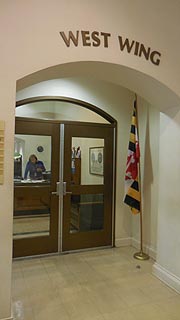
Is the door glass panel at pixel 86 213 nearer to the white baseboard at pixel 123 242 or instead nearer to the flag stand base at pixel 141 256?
the white baseboard at pixel 123 242

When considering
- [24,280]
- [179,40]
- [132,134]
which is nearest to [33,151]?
[132,134]

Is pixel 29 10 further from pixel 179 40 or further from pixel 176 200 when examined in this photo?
pixel 176 200

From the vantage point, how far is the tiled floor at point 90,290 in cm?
267

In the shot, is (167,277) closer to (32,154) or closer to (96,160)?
(96,160)

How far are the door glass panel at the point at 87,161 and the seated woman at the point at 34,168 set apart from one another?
0.51 metres

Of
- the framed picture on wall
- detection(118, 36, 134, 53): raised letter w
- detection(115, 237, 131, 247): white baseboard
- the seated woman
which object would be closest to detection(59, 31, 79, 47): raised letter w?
detection(118, 36, 134, 53): raised letter w

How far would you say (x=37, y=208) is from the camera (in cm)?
418

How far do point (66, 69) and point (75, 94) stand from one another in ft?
5.17

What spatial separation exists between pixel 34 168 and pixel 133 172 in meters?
1.53

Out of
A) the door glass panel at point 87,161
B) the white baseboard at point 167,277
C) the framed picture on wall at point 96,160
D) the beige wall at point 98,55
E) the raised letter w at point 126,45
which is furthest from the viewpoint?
the framed picture on wall at point 96,160

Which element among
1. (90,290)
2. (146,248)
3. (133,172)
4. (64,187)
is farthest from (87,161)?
(90,290)

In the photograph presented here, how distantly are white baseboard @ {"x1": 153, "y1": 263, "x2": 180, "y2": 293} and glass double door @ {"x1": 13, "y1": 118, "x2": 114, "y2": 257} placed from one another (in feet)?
4.09

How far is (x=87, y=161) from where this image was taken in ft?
14.7

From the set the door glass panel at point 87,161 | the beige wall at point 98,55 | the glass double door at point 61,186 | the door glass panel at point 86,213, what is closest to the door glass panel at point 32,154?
the glass double door at point 61,186
